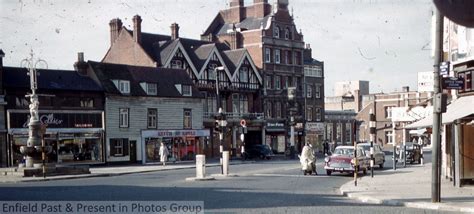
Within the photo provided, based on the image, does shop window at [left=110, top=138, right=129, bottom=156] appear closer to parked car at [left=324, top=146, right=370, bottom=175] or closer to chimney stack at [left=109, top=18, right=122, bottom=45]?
chimney stack at [left=109, top=18, right=122, bottom=45]

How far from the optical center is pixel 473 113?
16.6 meters

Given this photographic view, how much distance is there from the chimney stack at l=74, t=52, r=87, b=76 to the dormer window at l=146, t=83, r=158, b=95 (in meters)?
5.52

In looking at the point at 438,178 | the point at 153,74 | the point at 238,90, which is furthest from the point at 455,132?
the point at 238,90

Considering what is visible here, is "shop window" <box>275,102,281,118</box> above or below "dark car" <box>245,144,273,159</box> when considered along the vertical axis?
above

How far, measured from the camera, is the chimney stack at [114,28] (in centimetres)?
5944

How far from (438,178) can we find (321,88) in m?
60.2

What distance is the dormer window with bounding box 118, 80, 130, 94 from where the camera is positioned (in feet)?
158

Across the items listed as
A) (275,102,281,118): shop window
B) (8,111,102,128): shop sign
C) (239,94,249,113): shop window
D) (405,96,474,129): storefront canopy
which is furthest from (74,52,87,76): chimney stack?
(405,96,474,129): storefront canopy

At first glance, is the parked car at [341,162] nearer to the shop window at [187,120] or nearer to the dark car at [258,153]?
the dark car at [258,153]

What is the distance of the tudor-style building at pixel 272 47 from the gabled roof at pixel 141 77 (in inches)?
516

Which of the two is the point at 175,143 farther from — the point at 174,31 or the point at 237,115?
the point at 174,31

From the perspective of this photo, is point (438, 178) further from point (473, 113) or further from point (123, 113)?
point (123, 113)

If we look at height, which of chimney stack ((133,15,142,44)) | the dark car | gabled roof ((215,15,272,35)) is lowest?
the dark car

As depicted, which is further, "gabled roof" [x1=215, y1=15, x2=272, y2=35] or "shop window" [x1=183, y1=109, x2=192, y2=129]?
"gabled roof" [x1=215, y1=15, x2=272, y2=35]
